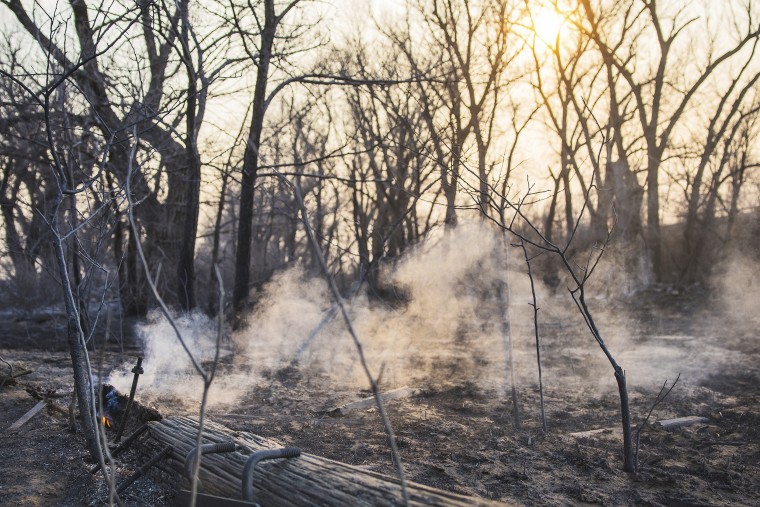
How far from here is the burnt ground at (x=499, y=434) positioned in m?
3.93

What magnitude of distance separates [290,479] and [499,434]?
9.93 ft

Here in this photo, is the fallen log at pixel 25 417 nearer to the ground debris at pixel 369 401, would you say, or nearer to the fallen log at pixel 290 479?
the fallen log at pixel 290 479

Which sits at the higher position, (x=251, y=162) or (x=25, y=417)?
(x=251, y=162)

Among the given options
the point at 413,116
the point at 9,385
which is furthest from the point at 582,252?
the point at 9,385

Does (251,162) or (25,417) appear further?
(251,162)

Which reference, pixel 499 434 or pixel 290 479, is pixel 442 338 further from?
pixel 290 479

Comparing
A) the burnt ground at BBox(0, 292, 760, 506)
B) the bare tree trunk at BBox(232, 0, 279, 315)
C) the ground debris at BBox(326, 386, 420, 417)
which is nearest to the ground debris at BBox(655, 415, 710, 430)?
the burnt ground at BBox(0, 292, 760, 506)

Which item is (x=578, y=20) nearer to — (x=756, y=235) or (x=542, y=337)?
(x=756, y=235)

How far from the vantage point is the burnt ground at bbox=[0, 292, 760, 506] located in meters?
3.93

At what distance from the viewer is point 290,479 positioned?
2.75 m

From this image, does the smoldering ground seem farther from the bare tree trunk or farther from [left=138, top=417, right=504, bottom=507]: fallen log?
[left=138, top=417, right=504, bottom=507]: fallen log

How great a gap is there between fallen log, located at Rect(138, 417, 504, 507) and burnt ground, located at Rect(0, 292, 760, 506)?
40cm

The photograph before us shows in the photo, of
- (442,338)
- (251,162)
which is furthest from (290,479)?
(442,338)

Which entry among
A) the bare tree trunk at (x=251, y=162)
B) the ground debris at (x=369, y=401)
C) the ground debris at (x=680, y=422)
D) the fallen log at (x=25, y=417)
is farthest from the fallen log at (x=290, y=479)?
the bare tree trunk at (x=251, y=162)
